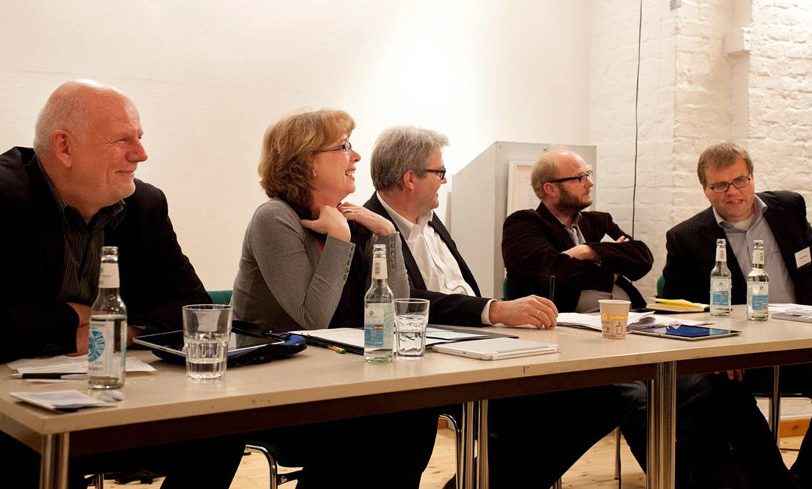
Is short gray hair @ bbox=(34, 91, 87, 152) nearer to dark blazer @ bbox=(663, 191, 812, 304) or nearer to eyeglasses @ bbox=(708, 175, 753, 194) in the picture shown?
dark blazer @ bbox=(663, 191, 812, 304)

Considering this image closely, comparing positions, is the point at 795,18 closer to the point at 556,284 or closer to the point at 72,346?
the point at 556,284

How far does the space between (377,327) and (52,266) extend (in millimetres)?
751

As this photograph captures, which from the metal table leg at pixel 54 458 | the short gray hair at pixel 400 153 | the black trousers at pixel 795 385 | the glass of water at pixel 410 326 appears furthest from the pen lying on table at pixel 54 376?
the black trousers at pixel 795 385

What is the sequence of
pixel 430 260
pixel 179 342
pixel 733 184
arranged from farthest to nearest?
1. pixel 733 184
2. pixel 430 260
3. pixel 179 342

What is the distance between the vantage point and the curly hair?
2.51 meters

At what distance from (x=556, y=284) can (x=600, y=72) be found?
2.12m

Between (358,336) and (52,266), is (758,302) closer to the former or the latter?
(358,336)

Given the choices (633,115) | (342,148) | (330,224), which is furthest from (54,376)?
(633,115)

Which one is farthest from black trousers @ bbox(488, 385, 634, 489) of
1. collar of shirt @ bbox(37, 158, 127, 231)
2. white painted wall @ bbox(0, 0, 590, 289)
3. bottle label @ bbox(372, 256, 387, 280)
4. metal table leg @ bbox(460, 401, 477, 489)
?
white painted wall @ bbox(0, 0, 590, 289)

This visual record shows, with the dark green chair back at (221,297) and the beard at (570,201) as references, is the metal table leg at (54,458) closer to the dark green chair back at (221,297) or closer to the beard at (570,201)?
the dark green chair back at (221,297)

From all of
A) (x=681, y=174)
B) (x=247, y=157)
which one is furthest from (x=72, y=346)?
(x=681, y=174)

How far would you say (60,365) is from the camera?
1.57 meters

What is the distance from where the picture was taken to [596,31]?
16.3 feet

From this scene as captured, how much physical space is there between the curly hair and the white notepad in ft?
2.66
